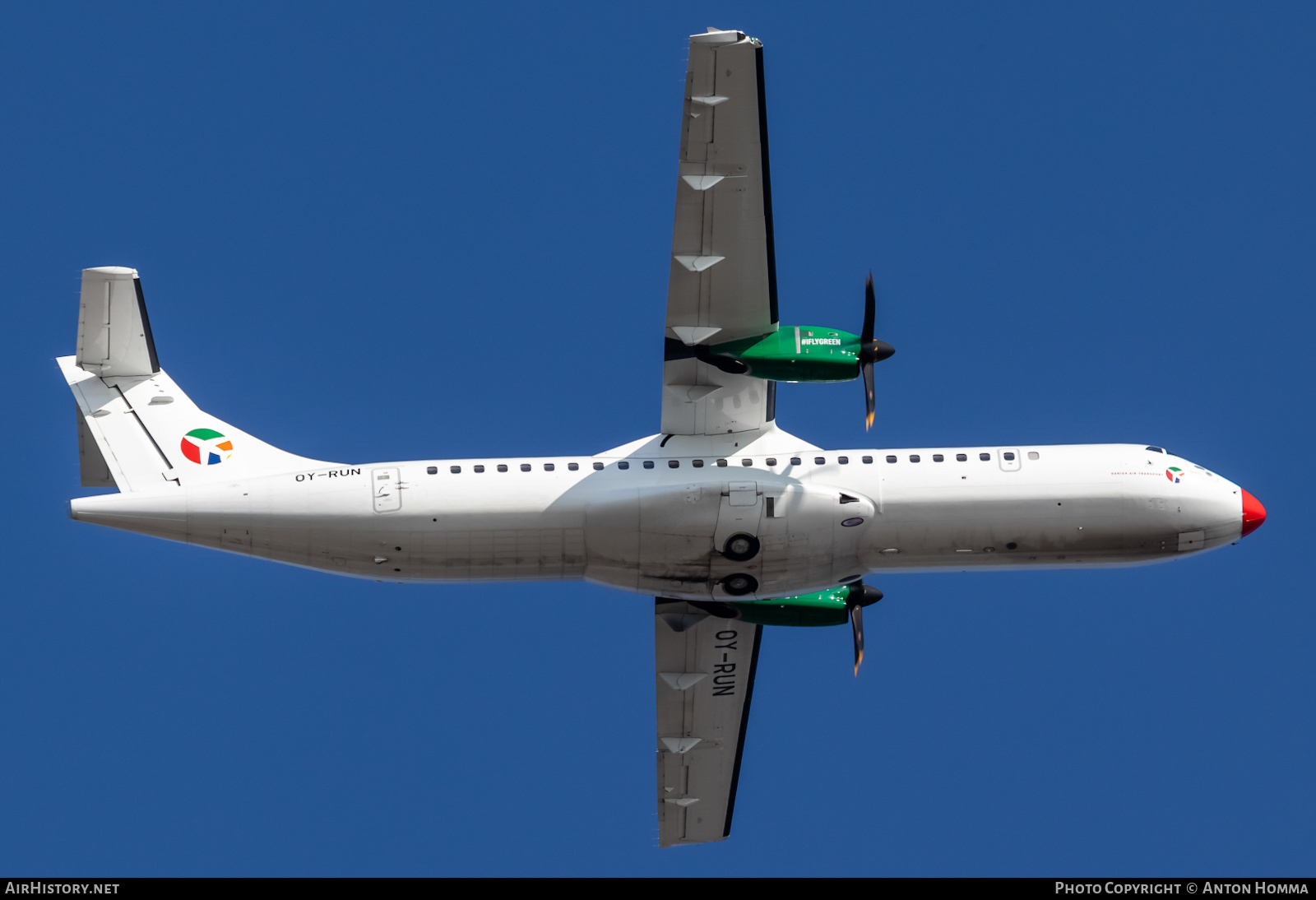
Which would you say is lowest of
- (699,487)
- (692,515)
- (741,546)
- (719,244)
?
(741,546)

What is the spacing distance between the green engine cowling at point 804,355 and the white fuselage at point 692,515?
1.82m

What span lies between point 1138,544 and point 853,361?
22.2ft

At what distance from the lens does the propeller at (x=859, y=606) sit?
3778cm

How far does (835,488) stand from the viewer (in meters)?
34.8

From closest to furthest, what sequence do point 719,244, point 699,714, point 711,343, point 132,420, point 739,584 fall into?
point 719,244 → point 711,343 → point 739,584 → point 132,420 → point 699,714

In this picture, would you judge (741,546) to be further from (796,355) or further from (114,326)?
(114,326)

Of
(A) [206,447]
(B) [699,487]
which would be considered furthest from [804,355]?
(A) [206,447]

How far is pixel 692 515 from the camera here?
3438 cm

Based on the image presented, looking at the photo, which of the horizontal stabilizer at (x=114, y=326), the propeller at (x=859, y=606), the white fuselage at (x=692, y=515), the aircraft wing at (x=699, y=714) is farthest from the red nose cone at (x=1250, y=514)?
the horizontal stabilizer at (x=114, y=326)

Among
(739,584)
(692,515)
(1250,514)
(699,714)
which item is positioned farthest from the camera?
(699,714)

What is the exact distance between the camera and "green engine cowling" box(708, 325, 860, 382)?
112 feet

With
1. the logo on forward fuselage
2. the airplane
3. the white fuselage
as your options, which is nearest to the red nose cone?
the airplane

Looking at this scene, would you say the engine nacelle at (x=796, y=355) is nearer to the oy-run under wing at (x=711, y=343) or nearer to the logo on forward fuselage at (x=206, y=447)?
the oy-run under wing at (x=711, y=343)

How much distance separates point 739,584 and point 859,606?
385 cm
